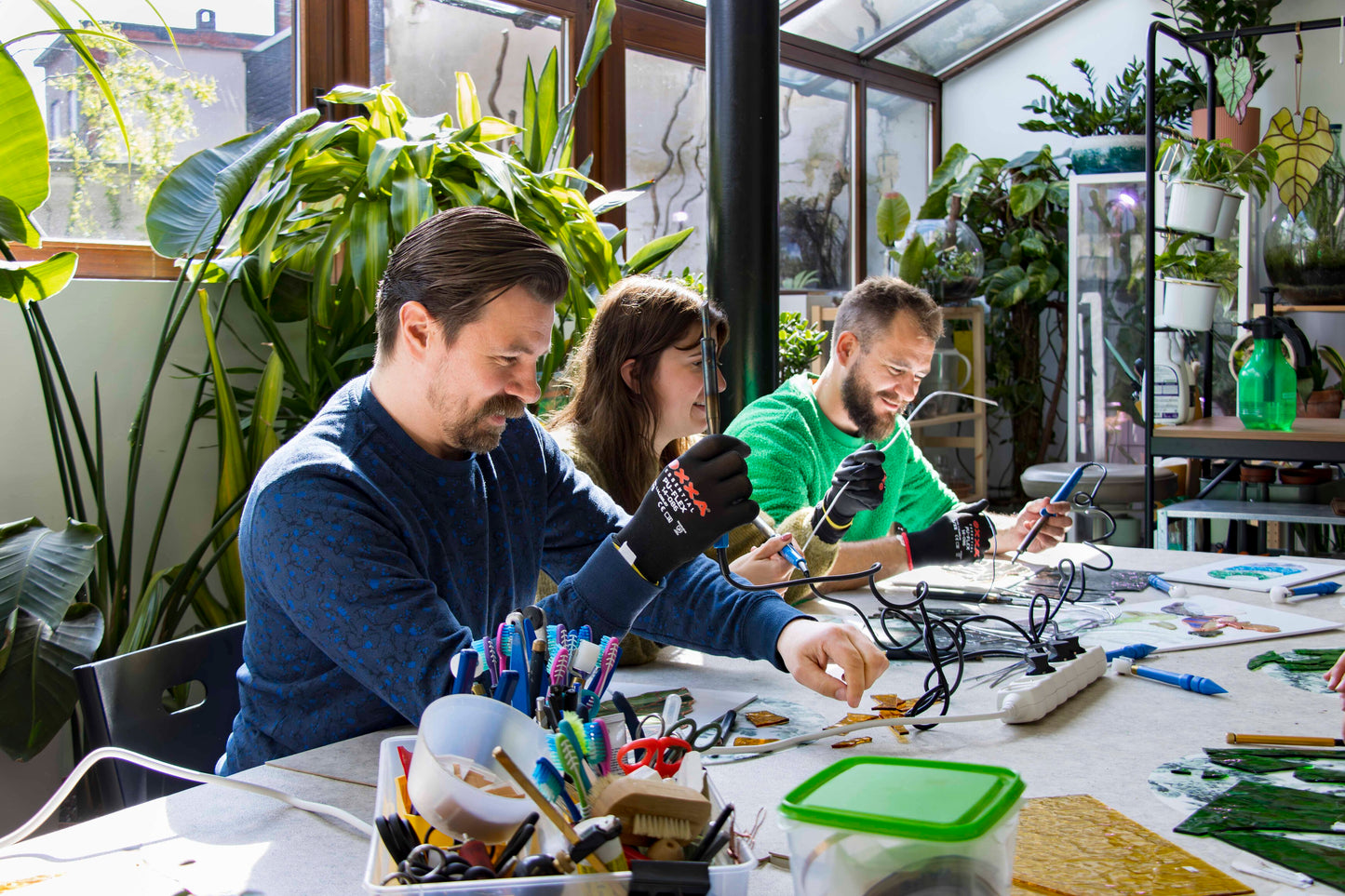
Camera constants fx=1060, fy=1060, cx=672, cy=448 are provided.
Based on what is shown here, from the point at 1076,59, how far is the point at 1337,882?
16.9 feet

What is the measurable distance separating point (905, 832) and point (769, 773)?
0.44m

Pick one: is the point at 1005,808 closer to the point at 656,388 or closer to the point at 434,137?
the point at 656,388

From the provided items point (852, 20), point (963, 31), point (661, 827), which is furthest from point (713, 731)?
point (963, 31)

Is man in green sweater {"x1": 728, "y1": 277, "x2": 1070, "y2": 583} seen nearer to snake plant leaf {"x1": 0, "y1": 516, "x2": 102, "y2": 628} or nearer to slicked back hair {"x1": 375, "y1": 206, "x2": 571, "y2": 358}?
slicked back hair {"x1": 375, "y1": 206, "x2": 571, "y2": 358}

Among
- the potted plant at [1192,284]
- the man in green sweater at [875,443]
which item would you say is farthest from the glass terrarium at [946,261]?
the man in green sweater at [875,443]

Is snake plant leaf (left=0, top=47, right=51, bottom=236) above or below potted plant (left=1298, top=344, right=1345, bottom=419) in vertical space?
above

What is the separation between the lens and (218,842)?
2.86 feet

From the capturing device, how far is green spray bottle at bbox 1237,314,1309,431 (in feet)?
9.89

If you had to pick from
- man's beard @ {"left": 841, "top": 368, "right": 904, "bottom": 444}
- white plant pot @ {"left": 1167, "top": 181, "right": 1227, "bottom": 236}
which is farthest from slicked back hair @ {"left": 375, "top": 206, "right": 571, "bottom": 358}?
white plant pot @ {"left": 1167, "top": 181, "right": 1227, "bottom": 236}

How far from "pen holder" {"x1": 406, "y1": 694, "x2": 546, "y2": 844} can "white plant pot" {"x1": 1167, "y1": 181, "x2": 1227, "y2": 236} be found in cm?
299

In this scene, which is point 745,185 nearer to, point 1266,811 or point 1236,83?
point 1236,83

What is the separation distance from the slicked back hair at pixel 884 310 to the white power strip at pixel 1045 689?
119 cm

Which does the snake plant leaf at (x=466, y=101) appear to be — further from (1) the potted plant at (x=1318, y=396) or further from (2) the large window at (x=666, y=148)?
(1) the potted plant at (x=1318, y=396)

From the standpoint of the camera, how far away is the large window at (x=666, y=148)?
3.97 m
